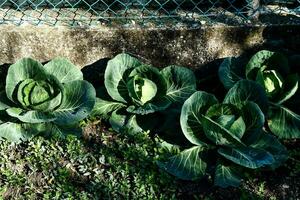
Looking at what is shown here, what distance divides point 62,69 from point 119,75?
1.52 feet

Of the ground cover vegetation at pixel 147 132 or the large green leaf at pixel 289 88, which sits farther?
Result: the large green leaf at pixel 289 88

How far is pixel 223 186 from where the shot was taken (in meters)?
3.81

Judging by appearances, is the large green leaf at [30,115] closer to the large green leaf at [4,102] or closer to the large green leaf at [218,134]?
the large green leaf at [4,102]

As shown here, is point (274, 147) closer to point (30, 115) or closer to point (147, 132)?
point (147, 132)

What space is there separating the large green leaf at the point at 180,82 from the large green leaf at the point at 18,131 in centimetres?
106

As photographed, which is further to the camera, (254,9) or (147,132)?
(254,9)

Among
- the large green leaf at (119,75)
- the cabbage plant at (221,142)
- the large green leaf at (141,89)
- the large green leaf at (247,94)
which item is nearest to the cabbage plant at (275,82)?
the large green leaf at (247,94)

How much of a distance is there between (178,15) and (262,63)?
832 mm

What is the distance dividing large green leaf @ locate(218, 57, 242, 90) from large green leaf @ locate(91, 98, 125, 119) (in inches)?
33.2

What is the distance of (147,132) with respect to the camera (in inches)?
169

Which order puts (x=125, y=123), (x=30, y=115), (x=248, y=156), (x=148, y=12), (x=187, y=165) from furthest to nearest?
(x=148, y=12), (x=125, y=123), (x=30, y=115), (x=187, y=165), (x=248, y=156)

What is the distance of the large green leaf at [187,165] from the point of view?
3914mm

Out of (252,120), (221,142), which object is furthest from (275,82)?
(221,142)

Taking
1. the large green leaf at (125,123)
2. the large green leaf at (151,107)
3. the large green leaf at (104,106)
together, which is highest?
the large green leaf at (151,107)
